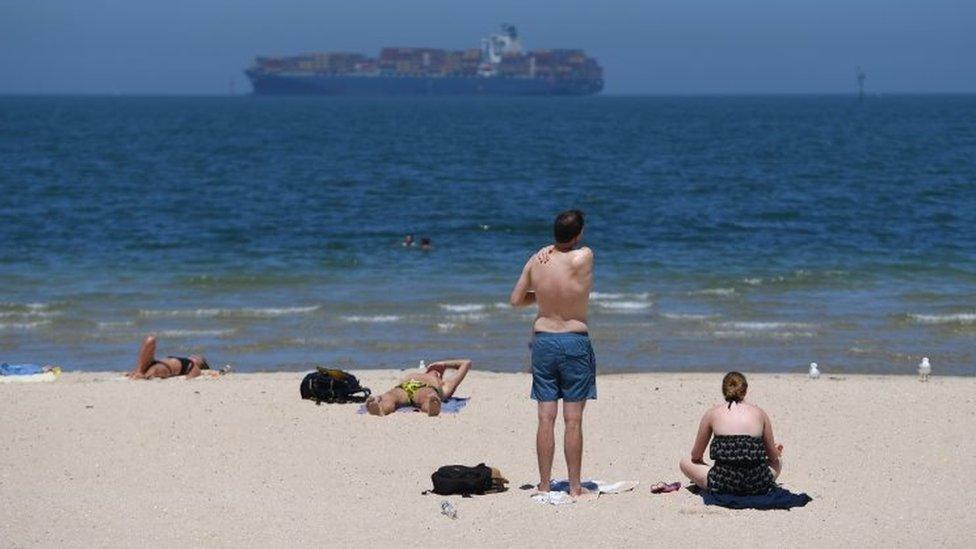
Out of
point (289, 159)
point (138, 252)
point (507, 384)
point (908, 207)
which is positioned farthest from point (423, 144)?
point (507, 384)

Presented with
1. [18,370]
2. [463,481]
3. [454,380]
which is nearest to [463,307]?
[18,370]

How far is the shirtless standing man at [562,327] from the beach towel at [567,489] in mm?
230

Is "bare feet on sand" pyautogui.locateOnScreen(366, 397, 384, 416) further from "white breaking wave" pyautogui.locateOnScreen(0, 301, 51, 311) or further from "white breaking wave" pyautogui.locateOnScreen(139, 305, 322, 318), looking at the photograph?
"white breaking wave" pyautogui.locateOnScreen(0, 301, 51, 311)

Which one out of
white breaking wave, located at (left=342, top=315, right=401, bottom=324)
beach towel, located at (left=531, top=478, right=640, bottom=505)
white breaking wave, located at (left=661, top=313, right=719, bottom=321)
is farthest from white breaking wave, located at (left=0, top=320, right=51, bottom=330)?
beach towel, located at (left=531, top=478, right=640, bottom=505)

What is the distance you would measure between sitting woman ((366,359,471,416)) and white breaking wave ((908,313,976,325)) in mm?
8823

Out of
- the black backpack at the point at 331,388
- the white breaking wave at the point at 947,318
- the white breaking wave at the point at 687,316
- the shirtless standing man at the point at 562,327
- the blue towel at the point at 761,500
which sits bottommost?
the white breaking wave at the point at 687,316

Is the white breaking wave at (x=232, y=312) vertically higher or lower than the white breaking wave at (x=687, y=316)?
lower

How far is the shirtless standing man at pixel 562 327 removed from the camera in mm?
8789

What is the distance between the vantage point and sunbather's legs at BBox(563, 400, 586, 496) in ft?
29.5

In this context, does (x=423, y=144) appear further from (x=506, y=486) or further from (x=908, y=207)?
(x=506, y=486)

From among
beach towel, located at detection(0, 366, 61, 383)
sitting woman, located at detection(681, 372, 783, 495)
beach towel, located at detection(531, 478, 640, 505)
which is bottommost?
beach towel, located at detection(0, 366, 61, 383)

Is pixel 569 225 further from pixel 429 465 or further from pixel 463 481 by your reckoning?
pixel 429 465

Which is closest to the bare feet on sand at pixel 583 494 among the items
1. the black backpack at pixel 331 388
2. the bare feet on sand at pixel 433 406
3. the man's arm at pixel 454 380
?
the bare feet on sand at pixel 433 406

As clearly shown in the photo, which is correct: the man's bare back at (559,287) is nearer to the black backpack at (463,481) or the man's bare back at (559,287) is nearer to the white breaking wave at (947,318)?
the black backpack at (463,481)
